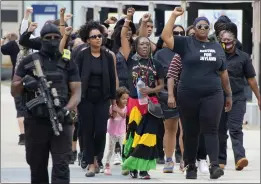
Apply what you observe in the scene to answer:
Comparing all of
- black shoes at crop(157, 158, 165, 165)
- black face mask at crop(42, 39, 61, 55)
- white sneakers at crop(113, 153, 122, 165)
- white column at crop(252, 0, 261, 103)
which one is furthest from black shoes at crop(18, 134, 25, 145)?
black face mask at crop(42, 39, 61, 55)

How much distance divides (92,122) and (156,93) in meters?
0.86

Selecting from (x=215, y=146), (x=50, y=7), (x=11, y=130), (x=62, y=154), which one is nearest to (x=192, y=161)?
(x=215, y=146)

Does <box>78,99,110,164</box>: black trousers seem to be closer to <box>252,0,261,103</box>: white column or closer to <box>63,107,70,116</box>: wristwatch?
<box>63,107,70,116</box>: wristwatch

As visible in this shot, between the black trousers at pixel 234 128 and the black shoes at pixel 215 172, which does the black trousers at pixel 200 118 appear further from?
the black trousers at pixel 234 128

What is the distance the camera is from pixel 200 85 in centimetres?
1346

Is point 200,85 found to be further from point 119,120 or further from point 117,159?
point 117,159

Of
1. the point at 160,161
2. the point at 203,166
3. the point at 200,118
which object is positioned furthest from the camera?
the point at 160,161

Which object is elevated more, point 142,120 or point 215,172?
point 142,120

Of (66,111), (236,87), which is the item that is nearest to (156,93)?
(236,87)

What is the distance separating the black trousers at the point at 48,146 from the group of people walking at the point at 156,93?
787 mm

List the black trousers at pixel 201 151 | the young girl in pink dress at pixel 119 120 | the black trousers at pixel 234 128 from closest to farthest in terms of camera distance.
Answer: the black trousers at pixel 201 151 < the young girl in pink dress at pixel 119 120 < the black trousers at pixel 234 128

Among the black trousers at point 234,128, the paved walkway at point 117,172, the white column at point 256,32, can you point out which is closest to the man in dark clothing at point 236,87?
the black trousers at point 234,128

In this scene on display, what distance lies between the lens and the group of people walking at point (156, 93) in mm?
13492

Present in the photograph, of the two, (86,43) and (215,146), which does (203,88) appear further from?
(86,43)
